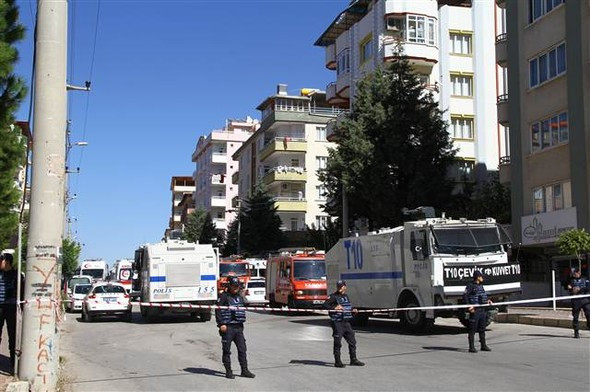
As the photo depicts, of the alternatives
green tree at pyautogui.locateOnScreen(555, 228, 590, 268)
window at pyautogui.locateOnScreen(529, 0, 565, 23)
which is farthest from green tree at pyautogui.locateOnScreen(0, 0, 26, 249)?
window at pyautogui.locateOnScreen(529, 0, 565, 23)

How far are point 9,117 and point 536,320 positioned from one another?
50.6 feet

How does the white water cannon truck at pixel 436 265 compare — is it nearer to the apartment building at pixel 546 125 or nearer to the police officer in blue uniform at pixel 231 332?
the police officer in blue uniform at pixel 231 332

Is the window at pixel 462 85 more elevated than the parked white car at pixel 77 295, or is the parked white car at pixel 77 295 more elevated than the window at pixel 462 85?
the window at pixel 462 85

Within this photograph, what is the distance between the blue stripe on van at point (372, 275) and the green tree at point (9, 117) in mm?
10310

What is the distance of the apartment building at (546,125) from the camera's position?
27.3m

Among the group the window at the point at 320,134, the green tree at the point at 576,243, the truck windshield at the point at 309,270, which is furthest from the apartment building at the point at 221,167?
the green tree at the point at 576,243

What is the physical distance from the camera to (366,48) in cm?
4606

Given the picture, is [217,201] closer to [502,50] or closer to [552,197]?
[502,50]

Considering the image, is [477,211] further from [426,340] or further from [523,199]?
[426,340]

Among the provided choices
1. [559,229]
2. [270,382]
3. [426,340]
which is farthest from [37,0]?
[559,229]

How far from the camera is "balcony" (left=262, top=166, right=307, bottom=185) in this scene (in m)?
68.1

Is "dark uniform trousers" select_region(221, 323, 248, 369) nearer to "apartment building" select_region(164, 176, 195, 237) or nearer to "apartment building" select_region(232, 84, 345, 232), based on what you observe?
"apartment building" select_region(232, 84, 345, 232)

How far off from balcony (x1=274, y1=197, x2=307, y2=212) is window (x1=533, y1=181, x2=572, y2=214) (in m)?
39.4

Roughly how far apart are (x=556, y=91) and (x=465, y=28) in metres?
17.5
